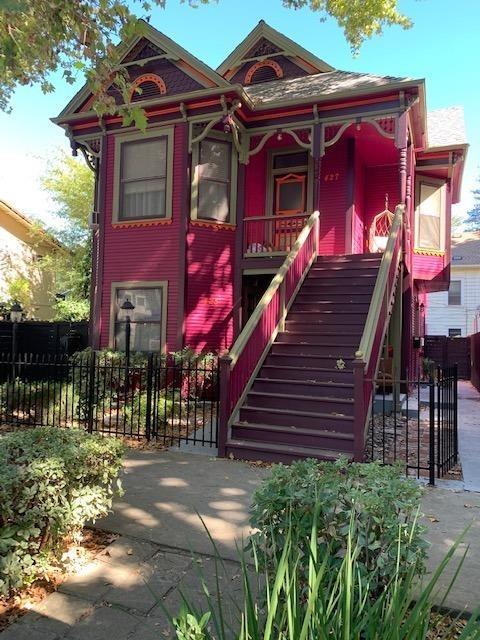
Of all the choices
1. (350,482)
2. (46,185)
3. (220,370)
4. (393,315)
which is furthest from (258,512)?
(46,185)

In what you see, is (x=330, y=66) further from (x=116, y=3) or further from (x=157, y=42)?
(x=116, y=3)

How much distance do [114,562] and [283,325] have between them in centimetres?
568

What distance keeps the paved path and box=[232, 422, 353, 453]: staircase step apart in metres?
0.58

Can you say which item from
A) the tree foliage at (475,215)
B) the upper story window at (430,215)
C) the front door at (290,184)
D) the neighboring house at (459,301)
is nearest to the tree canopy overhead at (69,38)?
the front door at (290,184)

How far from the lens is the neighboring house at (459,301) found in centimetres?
3011

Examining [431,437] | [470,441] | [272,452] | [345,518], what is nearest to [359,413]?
[431,437]

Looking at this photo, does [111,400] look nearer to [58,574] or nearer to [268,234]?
[268,234]

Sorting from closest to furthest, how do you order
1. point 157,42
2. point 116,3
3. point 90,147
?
point 116,3
point 157,42
point 90,147

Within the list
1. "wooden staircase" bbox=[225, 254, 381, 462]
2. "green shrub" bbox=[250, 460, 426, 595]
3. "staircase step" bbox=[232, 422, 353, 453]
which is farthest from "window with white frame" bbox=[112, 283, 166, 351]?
"green shrub" bbox=[250, 460, 426, 595]

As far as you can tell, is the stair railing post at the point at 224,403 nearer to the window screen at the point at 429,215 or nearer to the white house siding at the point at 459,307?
the window screen at the point at 429,215

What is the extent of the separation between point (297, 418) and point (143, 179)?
24.6 ft

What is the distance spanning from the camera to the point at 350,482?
2826 mm

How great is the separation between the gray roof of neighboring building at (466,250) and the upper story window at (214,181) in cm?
2268

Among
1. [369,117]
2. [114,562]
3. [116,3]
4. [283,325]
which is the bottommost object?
[114,562]
